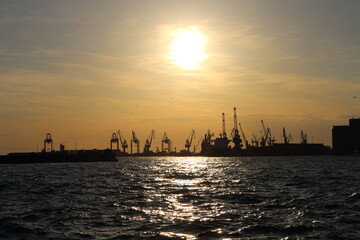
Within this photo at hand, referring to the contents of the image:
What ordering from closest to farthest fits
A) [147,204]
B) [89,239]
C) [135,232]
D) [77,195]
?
1. [89,239]
2. [135,232]
3. [147,204]
4. [77,195]

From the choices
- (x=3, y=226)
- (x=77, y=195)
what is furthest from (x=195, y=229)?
(x=77, y=195)

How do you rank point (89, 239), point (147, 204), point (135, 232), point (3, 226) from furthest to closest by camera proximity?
point (147, 204)
point (3, 226)
point (135, 232)
point (89, 239)

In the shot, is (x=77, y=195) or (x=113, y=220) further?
(x=77, y=195)

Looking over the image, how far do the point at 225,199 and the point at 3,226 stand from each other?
73.1 feet

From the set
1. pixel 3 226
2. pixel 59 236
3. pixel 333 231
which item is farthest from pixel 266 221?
pixel 3 226

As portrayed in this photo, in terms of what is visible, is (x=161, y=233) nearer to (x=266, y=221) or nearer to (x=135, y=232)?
(x=135, y=232)

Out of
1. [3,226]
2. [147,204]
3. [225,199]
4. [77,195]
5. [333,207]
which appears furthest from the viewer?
[77,195]

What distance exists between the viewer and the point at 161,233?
99.8ft

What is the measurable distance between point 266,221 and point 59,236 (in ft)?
46.0

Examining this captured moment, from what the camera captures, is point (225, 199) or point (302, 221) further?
point (225, 199)

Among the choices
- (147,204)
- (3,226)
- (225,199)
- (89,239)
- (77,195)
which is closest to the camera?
(89,239)

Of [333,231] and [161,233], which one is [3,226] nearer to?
[161,233]

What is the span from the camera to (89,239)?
29.0 m

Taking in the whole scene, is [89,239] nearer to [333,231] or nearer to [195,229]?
[195,229]
